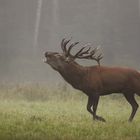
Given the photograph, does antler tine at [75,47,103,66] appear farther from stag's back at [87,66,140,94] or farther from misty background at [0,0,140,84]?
misty background at [0,0,140,84]

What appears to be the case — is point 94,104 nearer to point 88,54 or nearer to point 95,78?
point 95,78

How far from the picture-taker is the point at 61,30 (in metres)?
56.2

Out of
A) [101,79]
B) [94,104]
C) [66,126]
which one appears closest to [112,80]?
[101,79]

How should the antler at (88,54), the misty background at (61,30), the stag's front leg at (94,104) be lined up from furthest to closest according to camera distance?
1. the misty background at (61,30)
2. the antler at (88,54)
3. the stag's front leg at (94,104)

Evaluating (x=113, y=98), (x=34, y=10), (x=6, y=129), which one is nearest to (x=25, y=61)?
(x=34, y=10)

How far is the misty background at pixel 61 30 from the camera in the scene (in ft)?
160

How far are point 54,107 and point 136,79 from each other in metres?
5.67

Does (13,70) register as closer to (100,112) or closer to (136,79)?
(100,112)

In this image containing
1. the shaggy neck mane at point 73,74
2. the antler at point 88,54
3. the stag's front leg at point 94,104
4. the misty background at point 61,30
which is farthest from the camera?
the misty background at point 61,30

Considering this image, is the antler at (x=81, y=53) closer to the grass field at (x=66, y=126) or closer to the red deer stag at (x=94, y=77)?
the red deer stag at (x=94, y=77)

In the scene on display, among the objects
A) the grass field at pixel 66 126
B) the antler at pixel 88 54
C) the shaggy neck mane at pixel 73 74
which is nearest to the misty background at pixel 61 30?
the grass field at pixel 66 126

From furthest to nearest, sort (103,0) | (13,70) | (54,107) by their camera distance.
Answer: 1. (103,0)
2. (13,70)
3. (54,107)

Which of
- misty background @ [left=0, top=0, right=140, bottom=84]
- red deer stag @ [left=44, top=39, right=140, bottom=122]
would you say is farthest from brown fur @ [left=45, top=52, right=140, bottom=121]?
misty background @ [left=0, top=0, right=140, bottom=84]

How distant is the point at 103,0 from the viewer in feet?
201
